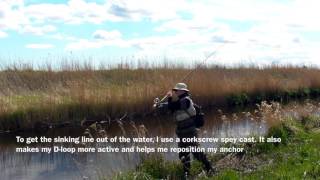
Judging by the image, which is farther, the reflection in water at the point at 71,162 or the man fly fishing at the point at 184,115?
the reflection in water at the point at 71,162

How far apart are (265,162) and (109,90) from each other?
366 inches

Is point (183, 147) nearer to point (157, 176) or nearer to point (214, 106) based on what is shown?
point (157, 176)

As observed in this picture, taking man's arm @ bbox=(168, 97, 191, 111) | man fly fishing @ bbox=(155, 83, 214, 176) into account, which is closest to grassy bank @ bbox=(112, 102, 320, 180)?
man fly fishing @ bbox=(155, 83, 214, 176)

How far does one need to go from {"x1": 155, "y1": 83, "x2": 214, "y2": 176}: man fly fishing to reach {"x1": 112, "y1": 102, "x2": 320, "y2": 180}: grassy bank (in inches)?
7.0

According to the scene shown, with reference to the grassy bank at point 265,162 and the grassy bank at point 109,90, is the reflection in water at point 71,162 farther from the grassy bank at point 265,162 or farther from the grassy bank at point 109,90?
the grassy bank at point 109,90

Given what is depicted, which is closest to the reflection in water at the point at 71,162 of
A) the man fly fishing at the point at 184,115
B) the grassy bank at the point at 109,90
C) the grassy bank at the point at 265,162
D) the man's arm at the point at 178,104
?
the grassy bank at the point at 265,162

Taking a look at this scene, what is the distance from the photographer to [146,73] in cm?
2009

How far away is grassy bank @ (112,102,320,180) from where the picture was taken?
6.94 metres

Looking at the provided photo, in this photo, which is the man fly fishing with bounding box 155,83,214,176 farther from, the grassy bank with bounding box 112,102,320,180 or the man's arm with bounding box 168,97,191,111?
the grassy bank with bounding box 112,102,320,180

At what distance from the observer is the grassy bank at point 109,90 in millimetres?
14609

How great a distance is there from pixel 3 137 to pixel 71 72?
6304 millimetres

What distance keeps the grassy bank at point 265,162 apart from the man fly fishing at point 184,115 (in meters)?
0.18

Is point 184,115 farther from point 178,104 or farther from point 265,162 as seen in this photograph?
point 265,162

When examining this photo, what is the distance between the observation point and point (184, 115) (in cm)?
805
